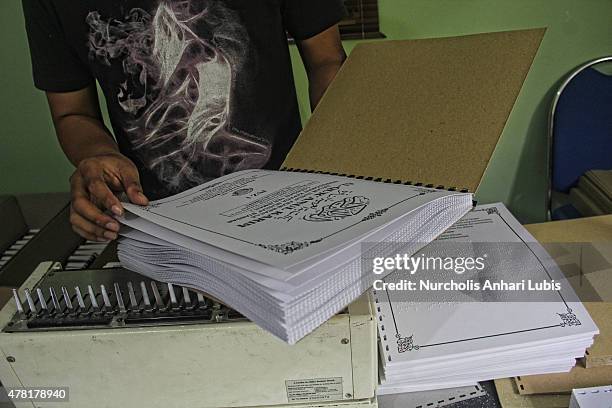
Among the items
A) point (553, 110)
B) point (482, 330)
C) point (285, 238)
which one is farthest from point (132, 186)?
point (553, 110)

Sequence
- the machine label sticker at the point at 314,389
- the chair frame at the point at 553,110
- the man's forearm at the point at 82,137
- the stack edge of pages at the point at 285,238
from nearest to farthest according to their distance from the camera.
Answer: the stack edge of pages at the point at 285,238, the machine label sticker at the point at 314,389, the man's forearm at the point at 82,137, the chair frame at the point at 553,110

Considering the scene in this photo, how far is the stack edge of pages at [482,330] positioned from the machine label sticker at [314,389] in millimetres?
100

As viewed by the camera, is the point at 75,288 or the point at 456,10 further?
the point at 456,10

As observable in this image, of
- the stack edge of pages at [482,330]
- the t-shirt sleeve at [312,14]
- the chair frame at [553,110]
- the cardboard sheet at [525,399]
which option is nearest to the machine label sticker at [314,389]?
the stack edge of pages at [482,330]

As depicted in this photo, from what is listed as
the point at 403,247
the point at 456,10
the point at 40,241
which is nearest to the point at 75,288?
the point at 403,247

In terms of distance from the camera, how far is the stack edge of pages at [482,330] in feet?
2.14

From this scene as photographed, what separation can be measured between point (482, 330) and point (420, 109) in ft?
0.99

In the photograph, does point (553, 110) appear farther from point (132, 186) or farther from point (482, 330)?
point (132, 186)

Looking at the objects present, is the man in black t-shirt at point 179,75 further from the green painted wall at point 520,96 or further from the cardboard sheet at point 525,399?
the green painted wall at point 520,96

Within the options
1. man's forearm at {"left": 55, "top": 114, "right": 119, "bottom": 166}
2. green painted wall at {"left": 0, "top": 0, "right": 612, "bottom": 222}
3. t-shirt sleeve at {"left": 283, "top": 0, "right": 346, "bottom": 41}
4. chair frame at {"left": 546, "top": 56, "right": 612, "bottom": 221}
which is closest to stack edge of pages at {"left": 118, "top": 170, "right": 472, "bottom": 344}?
Answer: man's forearm at {"left": 55, "top": 114, "right": 119, "bottom": 166}

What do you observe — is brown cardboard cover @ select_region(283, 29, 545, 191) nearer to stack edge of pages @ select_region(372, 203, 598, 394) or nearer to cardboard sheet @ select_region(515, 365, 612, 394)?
stack edge of pages @ select_region(372, 203, 598, 394)

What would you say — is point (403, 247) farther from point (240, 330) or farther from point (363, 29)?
point (363, 29)

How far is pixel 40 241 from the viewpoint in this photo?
4.54ft

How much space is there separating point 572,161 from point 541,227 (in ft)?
2.41
